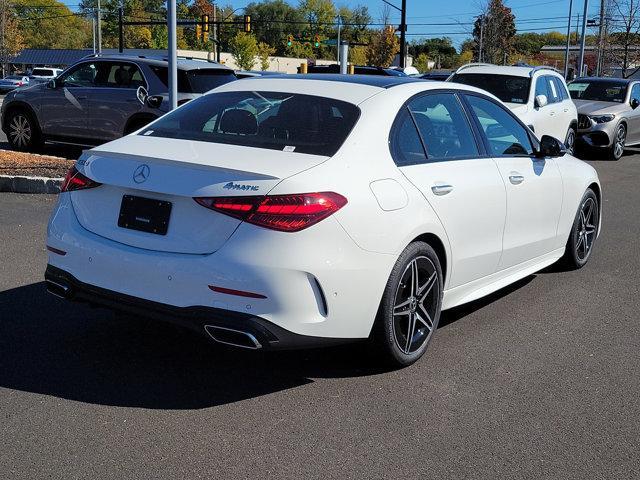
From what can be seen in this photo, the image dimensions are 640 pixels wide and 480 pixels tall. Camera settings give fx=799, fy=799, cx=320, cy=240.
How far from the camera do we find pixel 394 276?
418cm

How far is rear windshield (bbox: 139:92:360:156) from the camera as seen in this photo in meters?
4.30

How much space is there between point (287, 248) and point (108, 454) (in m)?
1.19

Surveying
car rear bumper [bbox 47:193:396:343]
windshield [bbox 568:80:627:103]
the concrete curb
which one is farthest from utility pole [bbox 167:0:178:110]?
windshield [bbox 568:80:627:103]

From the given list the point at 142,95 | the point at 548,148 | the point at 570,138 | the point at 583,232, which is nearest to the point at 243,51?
the point at 570,138

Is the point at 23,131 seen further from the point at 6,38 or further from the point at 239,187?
the point at 6,38

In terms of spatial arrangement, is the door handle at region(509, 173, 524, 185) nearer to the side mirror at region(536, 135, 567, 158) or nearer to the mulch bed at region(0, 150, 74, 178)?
the side mirror at region(536, 135, 567, 158)

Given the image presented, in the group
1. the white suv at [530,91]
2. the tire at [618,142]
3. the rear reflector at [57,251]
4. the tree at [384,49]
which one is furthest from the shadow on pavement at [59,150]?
the tree at [384,49]

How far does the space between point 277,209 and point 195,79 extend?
905 centimetres

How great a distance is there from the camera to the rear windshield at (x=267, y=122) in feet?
14.1

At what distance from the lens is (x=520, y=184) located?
5574 millimetres

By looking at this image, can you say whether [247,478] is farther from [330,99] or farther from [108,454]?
[330,99]

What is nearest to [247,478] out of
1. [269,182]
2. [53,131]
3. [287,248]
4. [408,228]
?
[287,248]

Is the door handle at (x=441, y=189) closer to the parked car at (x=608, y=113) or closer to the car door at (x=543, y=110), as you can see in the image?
the car door at (x=543, y=110)

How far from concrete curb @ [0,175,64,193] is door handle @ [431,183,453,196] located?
20.1 ft
